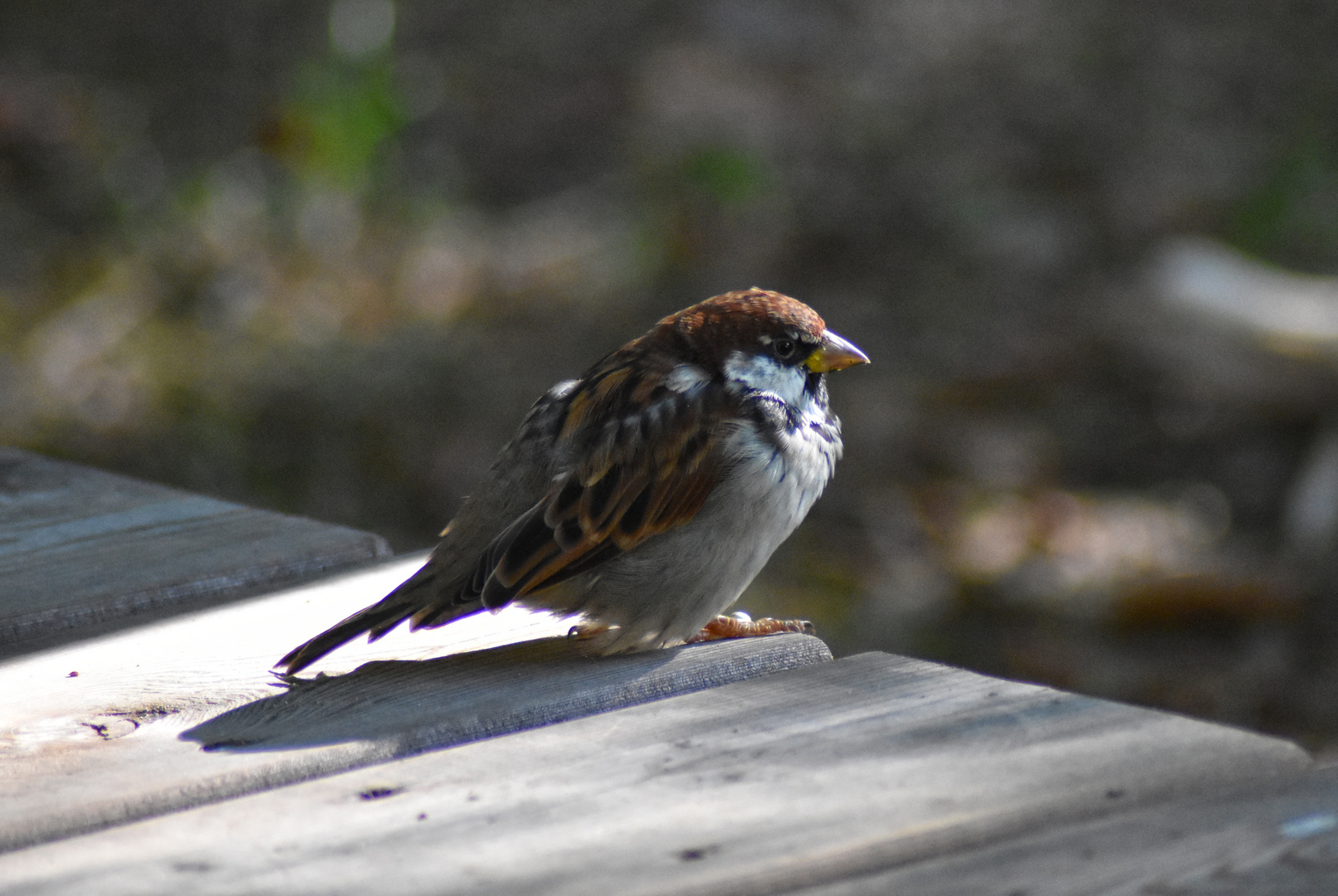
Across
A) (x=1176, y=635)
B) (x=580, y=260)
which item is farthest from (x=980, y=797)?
(x=580, y=260)

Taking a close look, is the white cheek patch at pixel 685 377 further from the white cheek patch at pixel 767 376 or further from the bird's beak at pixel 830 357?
the bird's beak at pixel 830 357

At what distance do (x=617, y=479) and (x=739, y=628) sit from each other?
1.34 feet

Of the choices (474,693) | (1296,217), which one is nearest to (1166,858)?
(474,693)

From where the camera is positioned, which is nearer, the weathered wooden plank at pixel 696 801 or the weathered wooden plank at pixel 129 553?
the weathered wooden plank at pixel 696 801

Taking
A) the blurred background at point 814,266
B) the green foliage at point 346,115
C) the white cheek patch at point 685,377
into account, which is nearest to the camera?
the white cheek patch at point 685,377

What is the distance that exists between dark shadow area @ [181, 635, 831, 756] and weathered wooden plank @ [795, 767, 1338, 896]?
0.61 meters

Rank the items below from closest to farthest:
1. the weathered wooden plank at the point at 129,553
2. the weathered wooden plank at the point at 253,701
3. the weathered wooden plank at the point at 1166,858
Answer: the weathered wooden plank at the point at 1166,858 → the weathered wooden plank at the point at 253,701 → the weathered wooden plank at the point at 129,553

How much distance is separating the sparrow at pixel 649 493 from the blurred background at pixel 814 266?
2.02 metres

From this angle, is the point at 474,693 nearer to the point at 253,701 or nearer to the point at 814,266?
the point at 253,701

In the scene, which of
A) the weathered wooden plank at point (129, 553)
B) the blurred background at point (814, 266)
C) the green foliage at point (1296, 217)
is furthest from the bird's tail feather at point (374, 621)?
the green foliage at point (1296, 217)

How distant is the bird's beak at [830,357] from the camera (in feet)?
8.38

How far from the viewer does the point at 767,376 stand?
249 cm

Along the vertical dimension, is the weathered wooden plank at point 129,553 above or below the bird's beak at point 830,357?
below

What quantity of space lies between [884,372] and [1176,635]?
1663 millimetres
